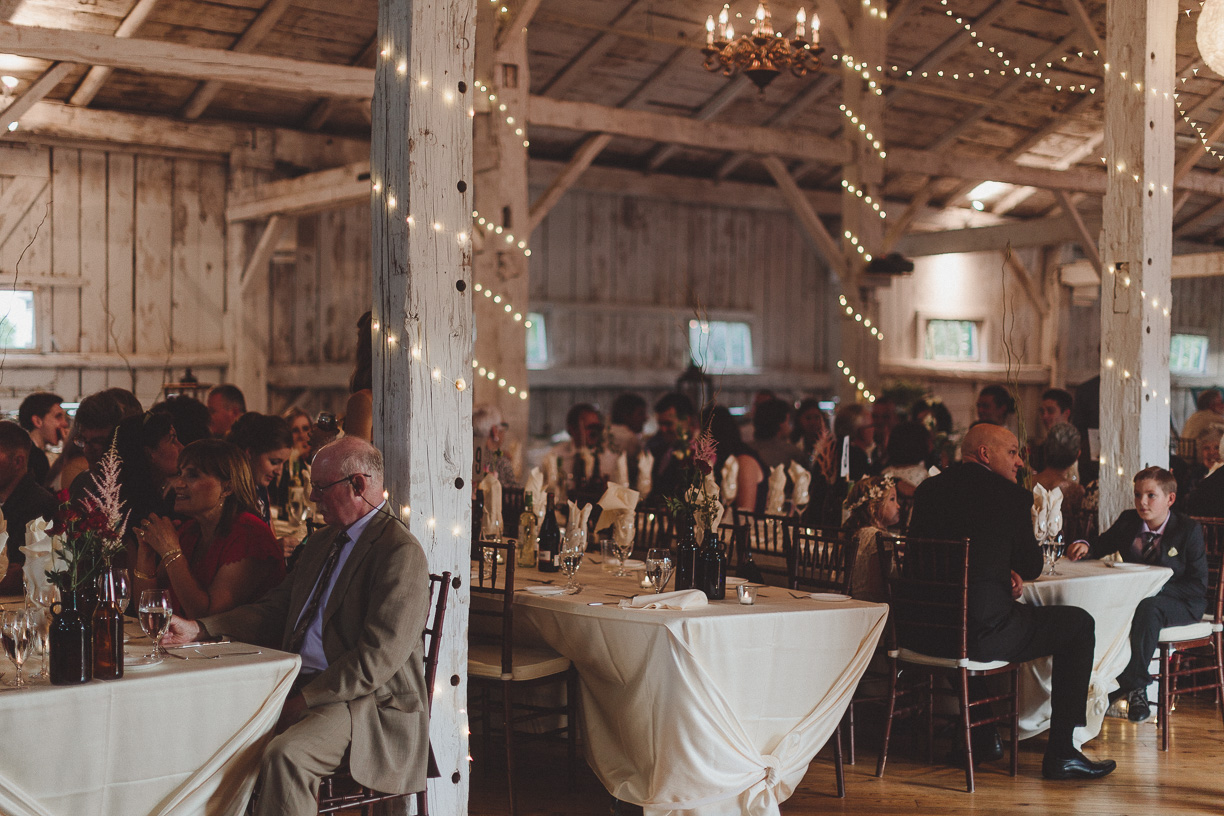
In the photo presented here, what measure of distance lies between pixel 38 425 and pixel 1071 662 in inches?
203

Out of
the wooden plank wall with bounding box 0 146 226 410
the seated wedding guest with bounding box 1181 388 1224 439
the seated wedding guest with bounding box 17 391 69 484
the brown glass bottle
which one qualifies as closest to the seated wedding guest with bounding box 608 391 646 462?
the seated wedding guest with bounding box 17 391 69 484

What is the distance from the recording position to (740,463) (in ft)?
20.7

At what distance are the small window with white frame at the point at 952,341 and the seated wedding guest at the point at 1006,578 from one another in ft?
35.2

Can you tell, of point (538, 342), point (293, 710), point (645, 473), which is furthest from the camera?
point (538, 342)

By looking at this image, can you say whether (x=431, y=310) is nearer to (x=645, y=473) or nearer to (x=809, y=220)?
(x=645, y=473)

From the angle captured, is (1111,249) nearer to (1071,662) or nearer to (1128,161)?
(1128,161)

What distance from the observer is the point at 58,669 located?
266 cm

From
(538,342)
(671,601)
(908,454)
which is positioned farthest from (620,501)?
(538,342)

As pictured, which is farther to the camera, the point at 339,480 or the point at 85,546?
the point at 339,480

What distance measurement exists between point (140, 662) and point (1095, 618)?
3785 mm

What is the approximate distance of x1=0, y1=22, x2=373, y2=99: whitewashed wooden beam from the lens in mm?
6402

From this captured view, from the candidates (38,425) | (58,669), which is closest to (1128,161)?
(58,669)

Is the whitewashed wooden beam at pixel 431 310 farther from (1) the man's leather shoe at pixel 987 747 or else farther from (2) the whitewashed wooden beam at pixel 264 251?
(2) the whitewashed wooden beam at pixel 264 251

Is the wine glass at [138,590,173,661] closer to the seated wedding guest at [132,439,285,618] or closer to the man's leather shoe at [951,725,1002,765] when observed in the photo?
the seated wedding guest at [132,439,285,618]
